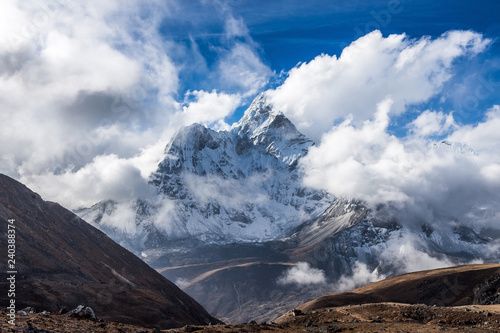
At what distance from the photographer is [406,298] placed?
654 feet

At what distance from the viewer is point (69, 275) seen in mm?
135875

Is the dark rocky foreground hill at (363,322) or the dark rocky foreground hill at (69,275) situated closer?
the dark rocky foreground hill at (363,322)

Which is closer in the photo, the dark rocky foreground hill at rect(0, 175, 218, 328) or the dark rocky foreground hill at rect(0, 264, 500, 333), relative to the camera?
the dark rocky foreground hill at rect(0, 264, 500, 333)

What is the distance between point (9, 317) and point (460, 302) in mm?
170574

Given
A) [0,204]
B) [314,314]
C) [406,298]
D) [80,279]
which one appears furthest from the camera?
[406,298]

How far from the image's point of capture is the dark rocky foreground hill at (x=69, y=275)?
10944 cm

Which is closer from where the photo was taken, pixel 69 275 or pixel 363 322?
pixel 363 322

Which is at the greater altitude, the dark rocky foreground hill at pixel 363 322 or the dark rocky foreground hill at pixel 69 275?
the dark rocky foreground hill at pixel 69 275

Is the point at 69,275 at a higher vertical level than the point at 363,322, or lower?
higher

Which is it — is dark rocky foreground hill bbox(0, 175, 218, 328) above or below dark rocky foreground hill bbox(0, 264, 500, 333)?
above

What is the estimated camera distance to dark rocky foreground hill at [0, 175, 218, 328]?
359 ft

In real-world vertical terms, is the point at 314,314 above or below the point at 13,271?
below

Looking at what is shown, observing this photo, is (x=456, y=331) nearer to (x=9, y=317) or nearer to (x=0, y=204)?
(x=9, y=317)

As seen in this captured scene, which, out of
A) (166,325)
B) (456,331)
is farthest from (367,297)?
(456,331)
